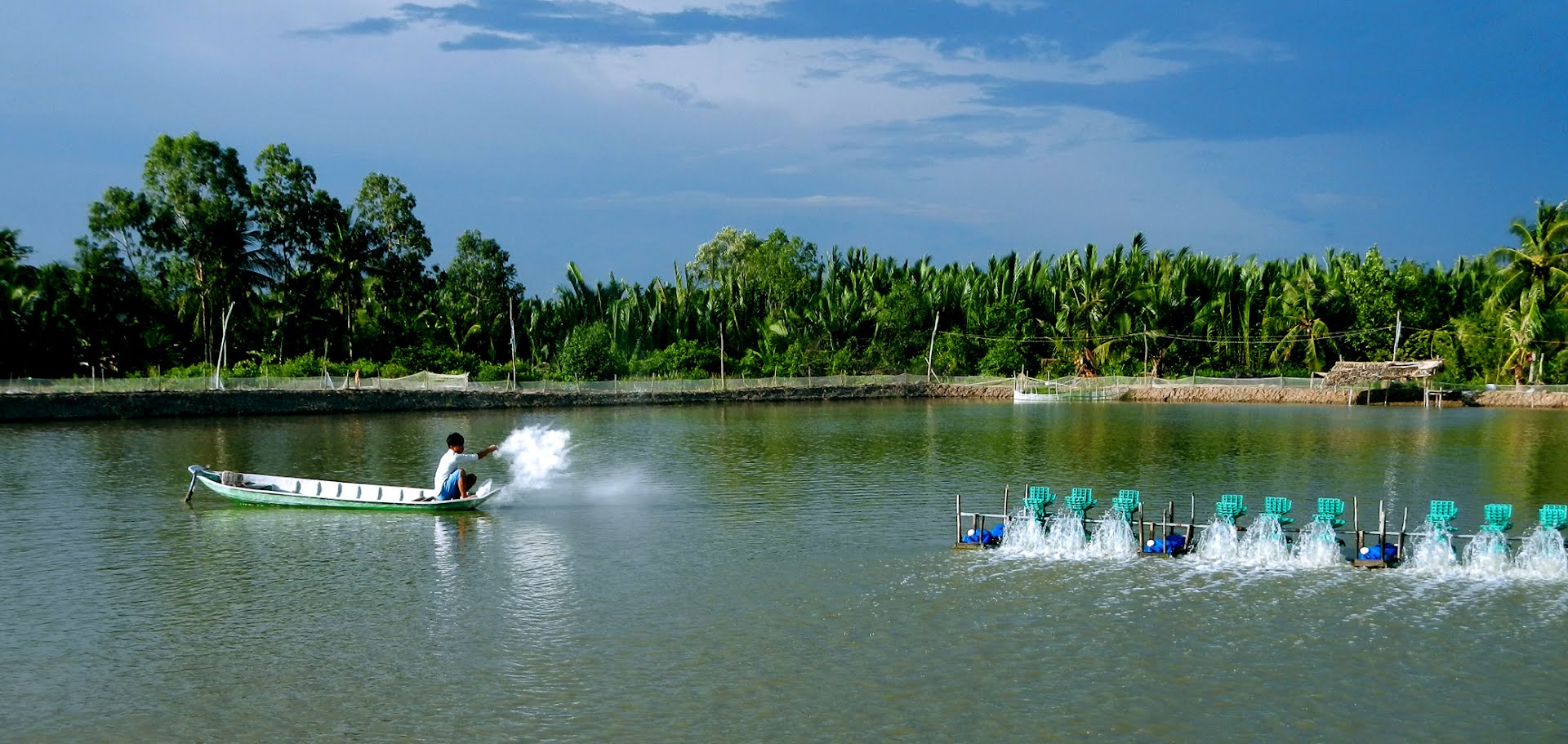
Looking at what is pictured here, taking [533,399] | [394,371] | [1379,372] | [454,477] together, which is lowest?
[454,477]

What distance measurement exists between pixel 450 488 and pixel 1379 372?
5338cm

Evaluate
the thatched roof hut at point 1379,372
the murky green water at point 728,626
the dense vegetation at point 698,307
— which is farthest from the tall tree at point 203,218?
the thatched roof hut at point 1379,372

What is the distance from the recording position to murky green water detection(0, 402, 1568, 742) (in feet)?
38.8

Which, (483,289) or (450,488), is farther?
(483,289)

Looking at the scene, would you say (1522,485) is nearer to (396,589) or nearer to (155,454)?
(396,589)

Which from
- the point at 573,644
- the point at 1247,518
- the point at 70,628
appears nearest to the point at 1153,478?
the point at 1247,518

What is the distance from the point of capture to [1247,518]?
72.1ft

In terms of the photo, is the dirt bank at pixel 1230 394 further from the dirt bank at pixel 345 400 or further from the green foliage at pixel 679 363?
the green foliage at pixel 679 363

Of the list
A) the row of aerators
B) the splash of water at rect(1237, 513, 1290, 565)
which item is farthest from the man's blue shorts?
the splash of water at rect(1237, 513, 1290, 565)

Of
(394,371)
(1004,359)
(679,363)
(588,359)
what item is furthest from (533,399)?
(1004,359)

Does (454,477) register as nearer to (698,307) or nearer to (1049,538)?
(1049,538)

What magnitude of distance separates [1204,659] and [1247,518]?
9.37 meters

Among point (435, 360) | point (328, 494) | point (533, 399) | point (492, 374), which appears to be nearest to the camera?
point (328, 494)

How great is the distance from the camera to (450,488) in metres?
22.9
